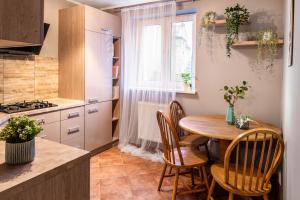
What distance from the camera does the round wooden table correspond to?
2098 mm

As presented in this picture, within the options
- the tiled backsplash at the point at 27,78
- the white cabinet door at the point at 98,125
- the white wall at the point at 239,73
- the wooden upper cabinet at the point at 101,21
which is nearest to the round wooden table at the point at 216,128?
the white wall at the point at 239,73

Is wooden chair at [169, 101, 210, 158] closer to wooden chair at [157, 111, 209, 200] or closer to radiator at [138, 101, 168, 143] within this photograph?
wooden chair at [157, 111, 209, 200]

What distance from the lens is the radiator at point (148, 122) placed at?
3496 millimetres

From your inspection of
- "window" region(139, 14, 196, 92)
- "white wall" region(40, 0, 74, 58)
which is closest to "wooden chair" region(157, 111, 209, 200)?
"window" region(139, 14, 196, 92)

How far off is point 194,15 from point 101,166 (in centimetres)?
249

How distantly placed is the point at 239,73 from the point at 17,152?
8.64 feet

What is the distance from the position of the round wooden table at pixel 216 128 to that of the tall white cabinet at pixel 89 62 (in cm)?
148

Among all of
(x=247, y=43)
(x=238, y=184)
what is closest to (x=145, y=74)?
(x=247, y=43)

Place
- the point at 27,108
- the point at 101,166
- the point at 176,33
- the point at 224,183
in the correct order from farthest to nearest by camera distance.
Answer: the point at 176,33 < the point at 101,166 < the point at 27,108 < the point at 224,183

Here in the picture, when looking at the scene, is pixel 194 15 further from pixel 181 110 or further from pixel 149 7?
pixel 181 110

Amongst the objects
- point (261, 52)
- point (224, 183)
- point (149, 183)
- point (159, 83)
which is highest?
point (261, 52)

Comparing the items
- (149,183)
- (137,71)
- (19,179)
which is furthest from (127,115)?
(19,179)

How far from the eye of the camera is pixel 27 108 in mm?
2559

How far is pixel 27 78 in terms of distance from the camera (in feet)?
9.96
